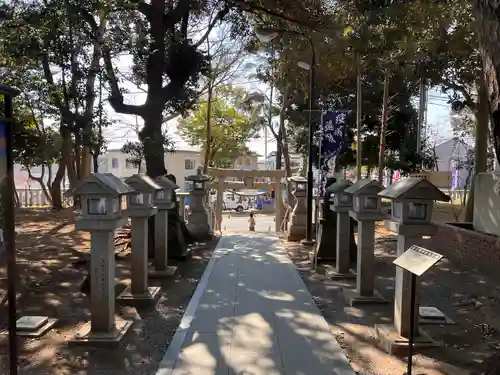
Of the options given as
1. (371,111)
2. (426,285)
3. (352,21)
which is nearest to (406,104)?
(371,111)

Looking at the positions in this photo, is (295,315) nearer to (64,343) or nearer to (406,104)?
(64,343)

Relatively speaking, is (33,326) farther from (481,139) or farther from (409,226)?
(481,139)

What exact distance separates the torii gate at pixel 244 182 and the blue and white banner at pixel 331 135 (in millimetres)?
9440

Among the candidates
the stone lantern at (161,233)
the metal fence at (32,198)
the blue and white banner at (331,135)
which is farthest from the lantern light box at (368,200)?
the metal fence at (32,198)

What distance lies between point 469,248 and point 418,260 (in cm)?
589

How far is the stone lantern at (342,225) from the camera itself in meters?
7.91

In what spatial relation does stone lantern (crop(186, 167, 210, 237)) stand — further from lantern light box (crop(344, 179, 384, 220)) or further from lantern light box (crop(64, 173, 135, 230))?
lantern light box (crop(64, 173, 135, 230))

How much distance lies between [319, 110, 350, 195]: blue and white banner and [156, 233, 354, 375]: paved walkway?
2850 millimetres

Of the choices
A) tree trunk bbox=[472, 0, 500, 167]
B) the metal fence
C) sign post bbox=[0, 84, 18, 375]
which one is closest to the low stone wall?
tree trunk bbox=[472, 0, 500, 167]

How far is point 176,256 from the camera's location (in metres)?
9.66

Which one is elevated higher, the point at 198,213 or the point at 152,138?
the point at 152,138

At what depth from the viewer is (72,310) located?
20.2 feet

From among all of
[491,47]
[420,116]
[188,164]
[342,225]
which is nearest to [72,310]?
[342,225]

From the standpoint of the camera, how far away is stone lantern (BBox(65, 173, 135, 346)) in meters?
4.88
